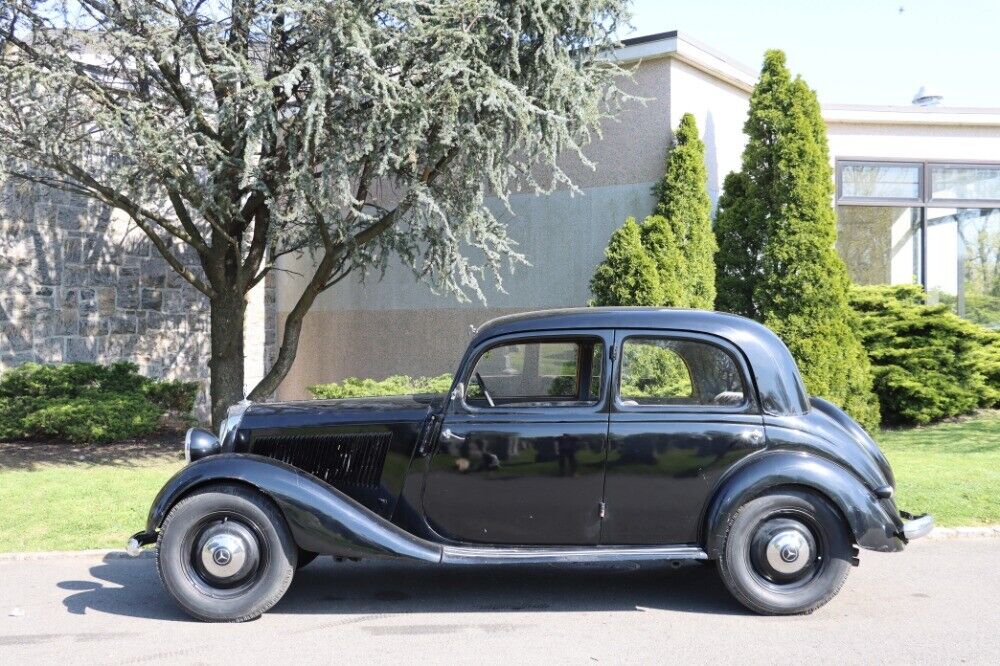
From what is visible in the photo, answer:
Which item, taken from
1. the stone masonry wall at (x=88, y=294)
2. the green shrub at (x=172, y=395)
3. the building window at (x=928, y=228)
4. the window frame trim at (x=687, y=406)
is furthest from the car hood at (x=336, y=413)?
the building window at (x=928, y=228)

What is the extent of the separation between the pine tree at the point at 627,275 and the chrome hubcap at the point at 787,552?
205 inches

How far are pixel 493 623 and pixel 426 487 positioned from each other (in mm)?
874

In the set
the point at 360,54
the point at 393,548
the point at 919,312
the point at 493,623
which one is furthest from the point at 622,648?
the point at 919,312

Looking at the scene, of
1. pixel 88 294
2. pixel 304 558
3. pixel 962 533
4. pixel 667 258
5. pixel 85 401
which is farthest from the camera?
pixel 88 294

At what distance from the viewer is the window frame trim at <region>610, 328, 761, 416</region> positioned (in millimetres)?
5523

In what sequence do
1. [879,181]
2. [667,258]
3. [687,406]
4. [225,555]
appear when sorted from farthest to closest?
1. [879,181]
2. [667,258]
3. [687,406]
4. [225,555]

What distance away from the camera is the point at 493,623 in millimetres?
5250

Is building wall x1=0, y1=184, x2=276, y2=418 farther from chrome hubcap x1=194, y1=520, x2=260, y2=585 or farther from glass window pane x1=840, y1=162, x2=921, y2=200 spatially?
glass window pane x1=840, y1=162, x2=921, y2=200

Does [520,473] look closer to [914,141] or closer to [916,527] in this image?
[916,527]

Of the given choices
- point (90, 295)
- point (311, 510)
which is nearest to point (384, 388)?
point (90, 295)

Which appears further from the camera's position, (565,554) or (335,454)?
(335,454)

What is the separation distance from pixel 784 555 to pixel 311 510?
274 centimetres

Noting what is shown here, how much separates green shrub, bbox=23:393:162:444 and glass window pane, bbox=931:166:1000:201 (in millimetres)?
11888

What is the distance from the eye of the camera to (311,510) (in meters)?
5.31
